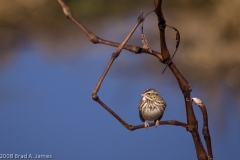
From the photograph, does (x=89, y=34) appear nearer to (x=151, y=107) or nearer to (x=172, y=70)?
(x=172, y=70)

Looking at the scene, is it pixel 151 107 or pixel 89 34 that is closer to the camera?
pixel 89 34

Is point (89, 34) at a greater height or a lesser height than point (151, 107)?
lesser

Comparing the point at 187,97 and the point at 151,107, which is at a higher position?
the point at 151,107

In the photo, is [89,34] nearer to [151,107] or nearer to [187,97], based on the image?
[187,97]

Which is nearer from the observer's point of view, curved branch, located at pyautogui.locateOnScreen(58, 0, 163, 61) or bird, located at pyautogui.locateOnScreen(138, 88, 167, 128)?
curved branch, located at pyautogui.locateOnScreen(58, 0, 163, 61)

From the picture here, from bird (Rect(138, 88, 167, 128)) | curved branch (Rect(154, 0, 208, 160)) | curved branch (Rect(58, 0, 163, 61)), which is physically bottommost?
curved branch (Rect(154, 0, 208, 160))

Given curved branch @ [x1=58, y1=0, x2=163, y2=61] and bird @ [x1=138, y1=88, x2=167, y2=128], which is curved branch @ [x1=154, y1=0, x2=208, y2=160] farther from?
bird @ [x1=138, y1=88, x2=167, y2=128]

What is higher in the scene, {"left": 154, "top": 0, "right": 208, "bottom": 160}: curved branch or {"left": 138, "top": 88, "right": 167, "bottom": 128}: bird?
{"left": 138, "top": 88, "right": 167, "bottom": 128}: bird

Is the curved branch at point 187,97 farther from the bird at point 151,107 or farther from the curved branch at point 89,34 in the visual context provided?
the bird at point 151,107

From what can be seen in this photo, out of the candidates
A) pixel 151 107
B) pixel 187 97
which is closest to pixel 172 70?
pixel 187 97

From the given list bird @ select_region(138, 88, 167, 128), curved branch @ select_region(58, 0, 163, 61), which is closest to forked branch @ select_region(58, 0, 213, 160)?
curved branch @ select_region(58, 0, 163, 61)

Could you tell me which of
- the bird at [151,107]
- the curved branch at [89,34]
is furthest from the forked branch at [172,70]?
the bird at [151,107]

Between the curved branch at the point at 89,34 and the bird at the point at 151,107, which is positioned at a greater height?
the bird at the point at 151,107

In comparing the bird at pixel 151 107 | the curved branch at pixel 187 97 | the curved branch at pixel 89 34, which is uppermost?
the bird at pixel 151 107
